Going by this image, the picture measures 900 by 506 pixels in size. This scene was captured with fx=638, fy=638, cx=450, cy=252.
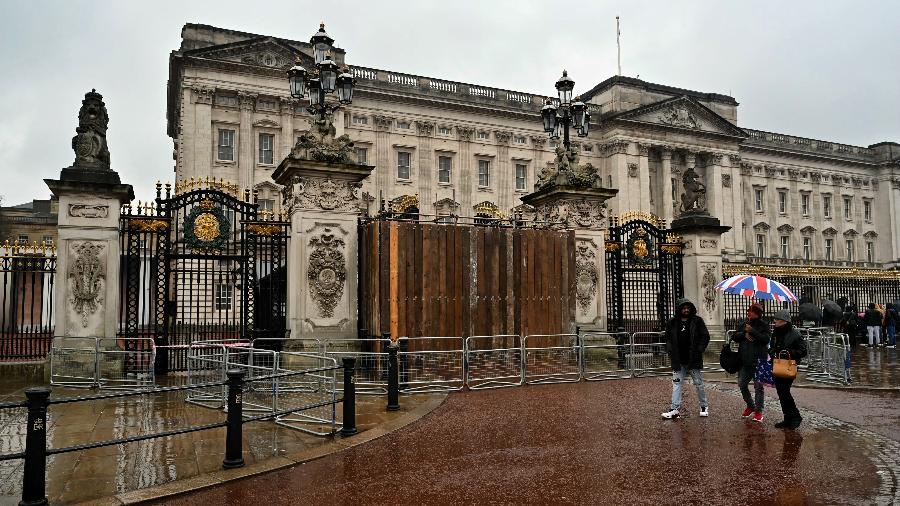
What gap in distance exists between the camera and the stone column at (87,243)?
11.9 meters

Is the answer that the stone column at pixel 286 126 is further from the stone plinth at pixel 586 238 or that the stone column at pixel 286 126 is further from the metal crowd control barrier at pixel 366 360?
the metal crowd control barrier at pixel 366 360

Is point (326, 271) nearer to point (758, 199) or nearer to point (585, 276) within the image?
point (585, 276)

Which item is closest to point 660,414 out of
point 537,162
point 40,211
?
point 537,162

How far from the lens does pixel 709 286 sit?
1689 centimetres

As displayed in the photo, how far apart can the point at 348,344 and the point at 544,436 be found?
17.0 ft

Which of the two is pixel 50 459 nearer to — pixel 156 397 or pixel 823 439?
pixel 156 397

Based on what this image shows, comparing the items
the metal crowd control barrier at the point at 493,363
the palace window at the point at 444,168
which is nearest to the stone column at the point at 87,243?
the metal crowd control barrier at the point at 493,363

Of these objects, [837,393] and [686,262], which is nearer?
[837,393]

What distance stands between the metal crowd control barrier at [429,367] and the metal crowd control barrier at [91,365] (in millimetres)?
4471

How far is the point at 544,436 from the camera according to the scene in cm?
805

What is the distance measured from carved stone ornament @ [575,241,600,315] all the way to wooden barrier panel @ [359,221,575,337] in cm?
56

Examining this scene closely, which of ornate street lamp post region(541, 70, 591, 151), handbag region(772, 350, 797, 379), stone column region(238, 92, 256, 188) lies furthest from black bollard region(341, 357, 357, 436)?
stone column region(238, 92, 256, 188)

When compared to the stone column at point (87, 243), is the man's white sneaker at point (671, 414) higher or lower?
lower

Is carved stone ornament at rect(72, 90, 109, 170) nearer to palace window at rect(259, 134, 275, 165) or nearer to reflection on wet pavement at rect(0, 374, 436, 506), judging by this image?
reflection on wet pavement at rect(0, 374, 436, 506)
